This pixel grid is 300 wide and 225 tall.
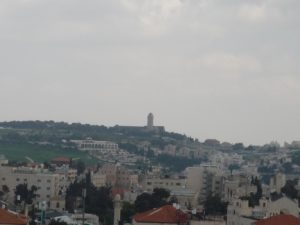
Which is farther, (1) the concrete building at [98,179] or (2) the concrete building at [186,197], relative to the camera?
(1) the concrete building at [98,179]

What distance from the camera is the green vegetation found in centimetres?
16004

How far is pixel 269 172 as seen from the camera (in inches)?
6860

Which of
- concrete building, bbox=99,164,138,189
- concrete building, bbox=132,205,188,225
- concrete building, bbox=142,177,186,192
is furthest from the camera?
concrete building, bbox=99,164,138,189

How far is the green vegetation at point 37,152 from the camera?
16004 cm

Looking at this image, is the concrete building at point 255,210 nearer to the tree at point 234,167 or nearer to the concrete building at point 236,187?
the concrete building at point 236,187

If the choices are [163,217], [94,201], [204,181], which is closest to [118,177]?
[204,181]

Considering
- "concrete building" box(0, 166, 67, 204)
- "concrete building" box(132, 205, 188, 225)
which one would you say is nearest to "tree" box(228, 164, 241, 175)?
"concrete building" box(0, 166, 67, 204)

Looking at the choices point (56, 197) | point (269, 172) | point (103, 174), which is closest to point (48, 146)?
point (269, 172)

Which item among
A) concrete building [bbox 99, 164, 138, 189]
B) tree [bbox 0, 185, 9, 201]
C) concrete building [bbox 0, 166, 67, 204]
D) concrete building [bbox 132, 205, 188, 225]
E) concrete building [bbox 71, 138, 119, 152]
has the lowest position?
concrete building [bbox 132, 205, 188, 225]

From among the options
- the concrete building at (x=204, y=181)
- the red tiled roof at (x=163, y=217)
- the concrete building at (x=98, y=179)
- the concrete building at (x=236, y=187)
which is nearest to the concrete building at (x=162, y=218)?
the red tiled roof at (x=163, y=217)

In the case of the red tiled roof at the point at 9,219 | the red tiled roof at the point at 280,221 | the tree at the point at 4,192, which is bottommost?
the red tiled roof at the point at 9,219

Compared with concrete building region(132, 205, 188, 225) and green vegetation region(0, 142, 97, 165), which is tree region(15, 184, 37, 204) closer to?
concrete building region(132, 205, 188, 225)

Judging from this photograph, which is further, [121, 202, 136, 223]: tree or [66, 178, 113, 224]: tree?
[66, 178, 113, 224]: tree

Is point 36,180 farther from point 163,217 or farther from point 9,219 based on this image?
point 9,219
